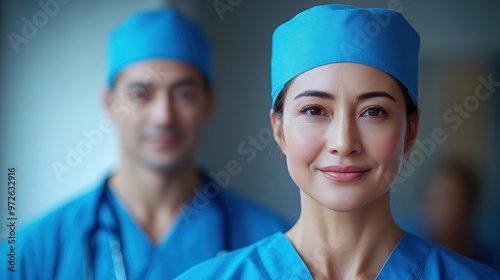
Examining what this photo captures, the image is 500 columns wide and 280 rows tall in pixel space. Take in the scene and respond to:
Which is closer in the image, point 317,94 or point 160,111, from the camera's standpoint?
point 317,94

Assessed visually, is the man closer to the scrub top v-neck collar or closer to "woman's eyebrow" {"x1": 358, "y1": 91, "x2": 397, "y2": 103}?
the scrub top v-neck collar

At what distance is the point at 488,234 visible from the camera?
5.59ft

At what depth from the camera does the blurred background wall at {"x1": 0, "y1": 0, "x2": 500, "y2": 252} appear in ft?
4.45

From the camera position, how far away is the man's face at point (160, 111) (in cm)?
131

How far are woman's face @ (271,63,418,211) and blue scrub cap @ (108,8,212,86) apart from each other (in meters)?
0.58

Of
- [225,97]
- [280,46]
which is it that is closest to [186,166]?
[225,97]

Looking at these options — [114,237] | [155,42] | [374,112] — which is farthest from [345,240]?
[155,42]

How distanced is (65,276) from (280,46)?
606 millimetres

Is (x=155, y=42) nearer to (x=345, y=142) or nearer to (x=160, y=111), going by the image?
(x=160, y=111)

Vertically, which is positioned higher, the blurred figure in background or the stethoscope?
the stethoscope

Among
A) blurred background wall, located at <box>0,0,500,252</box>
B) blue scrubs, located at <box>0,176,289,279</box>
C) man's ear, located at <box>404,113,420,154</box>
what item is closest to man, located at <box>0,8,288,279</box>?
Result: blue scrubs, located at <box>0,176,289,279</box>

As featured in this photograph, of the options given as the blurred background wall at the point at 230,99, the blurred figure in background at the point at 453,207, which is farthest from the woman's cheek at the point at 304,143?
the blurred figure in background at the point at 453,207

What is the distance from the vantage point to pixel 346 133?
739 mm

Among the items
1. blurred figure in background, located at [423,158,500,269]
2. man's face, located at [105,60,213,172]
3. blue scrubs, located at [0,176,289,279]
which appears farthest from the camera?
blurred figure in background, located at [423,158,500,269]
